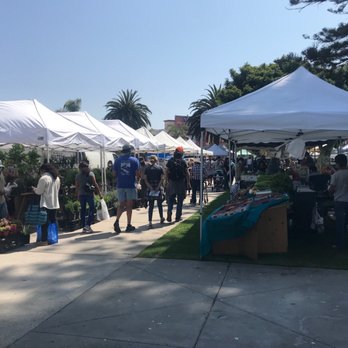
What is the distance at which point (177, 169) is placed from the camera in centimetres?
1078

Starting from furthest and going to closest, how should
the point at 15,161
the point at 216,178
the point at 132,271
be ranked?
the point at 216,178 → the point at 15,161 → the point at 132,271

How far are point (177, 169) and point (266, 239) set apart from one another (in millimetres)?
4001

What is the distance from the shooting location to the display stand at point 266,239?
23.3 ft

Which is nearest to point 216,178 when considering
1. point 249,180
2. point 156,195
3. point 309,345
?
point 249,180

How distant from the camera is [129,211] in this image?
383 inches

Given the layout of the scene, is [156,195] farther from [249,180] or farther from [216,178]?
[216,178]

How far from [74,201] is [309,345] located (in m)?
7.51

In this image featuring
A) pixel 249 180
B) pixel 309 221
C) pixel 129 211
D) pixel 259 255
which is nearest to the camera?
pixel 259 255

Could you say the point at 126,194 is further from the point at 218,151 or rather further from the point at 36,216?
the point at 218,151

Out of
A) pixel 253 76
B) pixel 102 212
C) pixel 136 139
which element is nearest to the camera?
pixel 102 212

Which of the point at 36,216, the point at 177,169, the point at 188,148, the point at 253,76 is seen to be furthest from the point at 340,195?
the point at 253,76

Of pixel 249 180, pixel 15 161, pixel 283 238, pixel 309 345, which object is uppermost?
pixel 15 161

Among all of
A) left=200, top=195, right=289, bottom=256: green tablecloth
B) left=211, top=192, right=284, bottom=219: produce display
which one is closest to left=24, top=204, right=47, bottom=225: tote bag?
left=200, top=195, right=289, bottom=256: green tablecloth

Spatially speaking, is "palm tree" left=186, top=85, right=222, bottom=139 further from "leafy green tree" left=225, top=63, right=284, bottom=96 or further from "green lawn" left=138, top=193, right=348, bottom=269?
"green lawn" left=138, top=193, right=348, bottom=269
